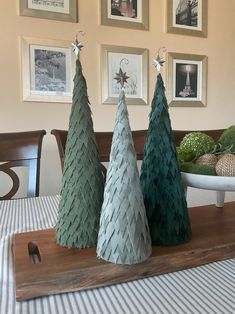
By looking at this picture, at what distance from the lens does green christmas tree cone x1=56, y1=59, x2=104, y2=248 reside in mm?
496

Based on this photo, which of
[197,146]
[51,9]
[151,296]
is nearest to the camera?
[151,296]

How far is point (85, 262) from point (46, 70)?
60.2 inches

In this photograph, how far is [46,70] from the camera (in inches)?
69.9

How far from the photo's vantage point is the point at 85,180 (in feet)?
1.65

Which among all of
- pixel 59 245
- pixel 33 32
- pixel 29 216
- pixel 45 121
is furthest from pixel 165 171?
pixel 33 32

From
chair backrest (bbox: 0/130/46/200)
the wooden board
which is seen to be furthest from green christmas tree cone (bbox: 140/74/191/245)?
chair backrest (bbox: 0/130/46/200)

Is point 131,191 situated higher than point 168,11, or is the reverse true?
point 168,11

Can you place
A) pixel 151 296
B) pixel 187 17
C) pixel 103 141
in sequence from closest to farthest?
1. pixel 151 296
2. pixel 103 141
3. pixel 187 17

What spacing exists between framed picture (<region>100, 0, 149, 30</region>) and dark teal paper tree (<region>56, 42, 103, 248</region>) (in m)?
1.54

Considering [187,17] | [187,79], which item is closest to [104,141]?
[187,79]

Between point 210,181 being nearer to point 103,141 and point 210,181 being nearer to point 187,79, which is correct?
point 103,141

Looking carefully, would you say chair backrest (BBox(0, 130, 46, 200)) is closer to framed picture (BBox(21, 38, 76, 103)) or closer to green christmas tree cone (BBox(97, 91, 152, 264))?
framed picture (BBox(21, 38, 76, 103))

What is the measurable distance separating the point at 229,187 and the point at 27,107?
143cm

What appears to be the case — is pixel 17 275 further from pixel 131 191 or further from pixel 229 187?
pixel 229 187
